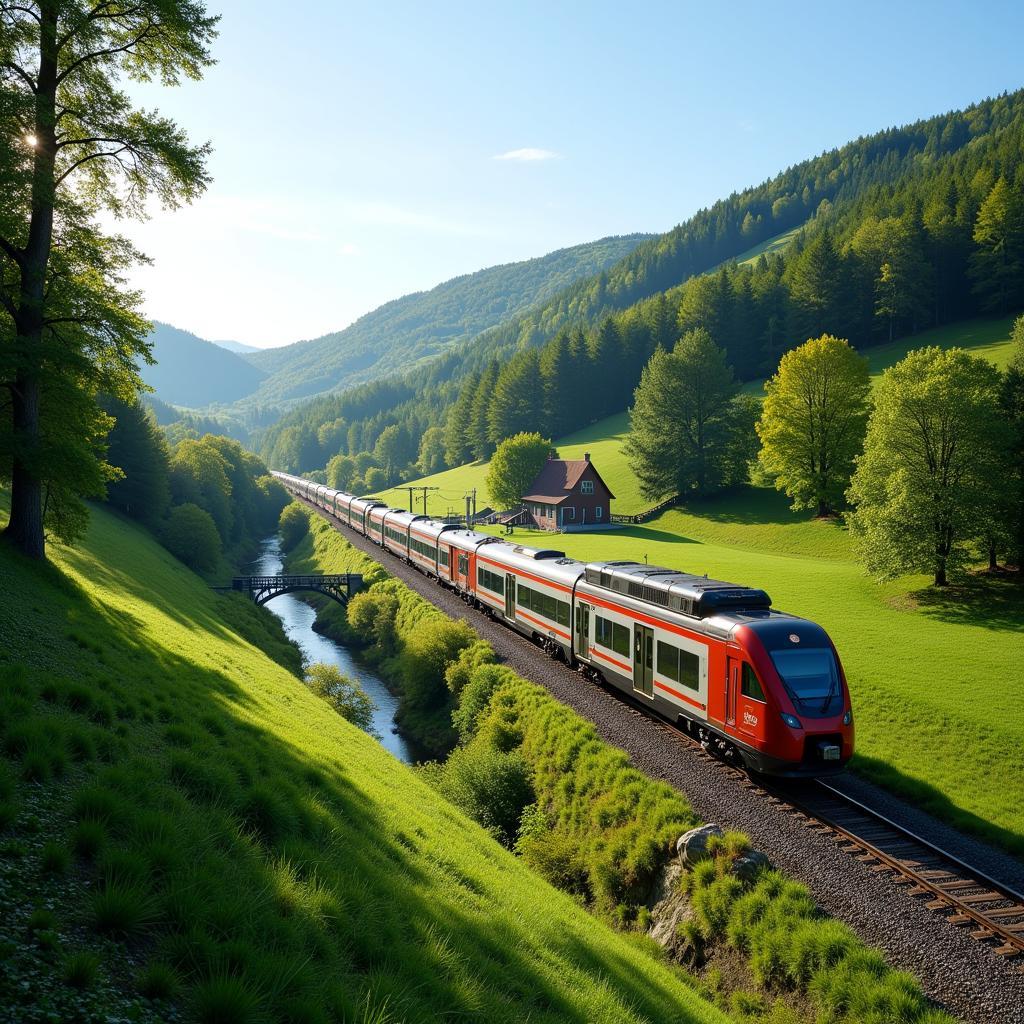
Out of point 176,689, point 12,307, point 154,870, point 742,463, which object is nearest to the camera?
point 154,870

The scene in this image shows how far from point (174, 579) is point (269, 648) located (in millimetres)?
7502

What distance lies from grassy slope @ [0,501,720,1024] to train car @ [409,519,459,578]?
28656 mm

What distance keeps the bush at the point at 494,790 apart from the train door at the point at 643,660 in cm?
426

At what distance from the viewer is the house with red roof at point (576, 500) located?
69750 mm

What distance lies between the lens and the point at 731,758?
57.2 ft

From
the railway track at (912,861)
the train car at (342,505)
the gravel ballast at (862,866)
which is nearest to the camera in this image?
the gravel ballast at (862,866)

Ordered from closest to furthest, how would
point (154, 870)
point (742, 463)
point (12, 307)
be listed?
point (154, 870)
point (12, 307)
point (742, 463)

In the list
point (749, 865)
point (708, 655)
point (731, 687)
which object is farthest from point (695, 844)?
point (708, 655)

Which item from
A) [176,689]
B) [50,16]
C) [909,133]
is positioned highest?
[909,133]

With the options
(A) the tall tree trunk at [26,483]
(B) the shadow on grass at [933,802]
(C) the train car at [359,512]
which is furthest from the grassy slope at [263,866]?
(C) the train car at [359,512]

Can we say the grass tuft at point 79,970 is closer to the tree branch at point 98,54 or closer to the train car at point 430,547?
the tree branch at point 98,54

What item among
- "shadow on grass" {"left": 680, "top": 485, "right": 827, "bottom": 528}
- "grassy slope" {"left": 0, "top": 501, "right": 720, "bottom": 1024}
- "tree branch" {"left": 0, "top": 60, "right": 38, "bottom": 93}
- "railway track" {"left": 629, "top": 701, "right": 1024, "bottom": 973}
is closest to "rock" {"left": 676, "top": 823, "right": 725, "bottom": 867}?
"railway track" {"left": 629, "top": 701, "right": 1024, "bottom": 973}

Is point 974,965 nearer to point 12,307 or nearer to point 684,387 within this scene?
point 12,307

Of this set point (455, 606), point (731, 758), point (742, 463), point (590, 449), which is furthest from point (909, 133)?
point (731, 758)
